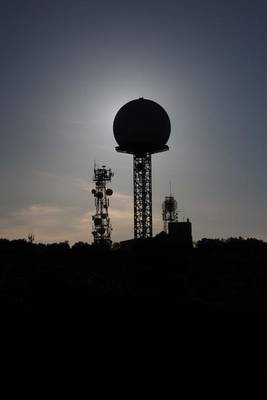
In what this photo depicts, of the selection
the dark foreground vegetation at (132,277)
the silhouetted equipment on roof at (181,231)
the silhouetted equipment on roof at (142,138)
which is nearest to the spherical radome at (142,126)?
the silhouetted equipment on roof at (142,138)

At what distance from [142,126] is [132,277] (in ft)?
75.9

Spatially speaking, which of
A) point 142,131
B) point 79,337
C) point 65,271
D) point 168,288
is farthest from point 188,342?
point 142,131

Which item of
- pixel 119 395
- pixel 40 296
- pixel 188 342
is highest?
pixel 40 296

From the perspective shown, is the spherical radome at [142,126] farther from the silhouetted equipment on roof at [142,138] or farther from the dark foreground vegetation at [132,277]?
the dark foreground vegetation at [132,277]

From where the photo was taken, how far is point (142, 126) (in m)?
46.7

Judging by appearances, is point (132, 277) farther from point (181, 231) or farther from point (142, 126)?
point (142, 126)

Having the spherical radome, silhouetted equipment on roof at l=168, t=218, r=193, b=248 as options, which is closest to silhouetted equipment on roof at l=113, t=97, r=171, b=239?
the spherical radome

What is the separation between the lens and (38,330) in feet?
56.4

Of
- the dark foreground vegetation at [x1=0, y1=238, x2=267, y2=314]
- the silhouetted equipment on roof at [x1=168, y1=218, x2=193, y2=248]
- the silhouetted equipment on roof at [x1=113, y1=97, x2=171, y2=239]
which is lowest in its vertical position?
the dark foreground vegetation at [x1=0, y1=238, x2=267, y2=314]

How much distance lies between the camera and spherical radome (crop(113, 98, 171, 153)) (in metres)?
46.7

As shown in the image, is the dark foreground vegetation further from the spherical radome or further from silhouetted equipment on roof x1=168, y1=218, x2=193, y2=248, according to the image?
the spherical radome

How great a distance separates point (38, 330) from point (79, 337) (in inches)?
59.8

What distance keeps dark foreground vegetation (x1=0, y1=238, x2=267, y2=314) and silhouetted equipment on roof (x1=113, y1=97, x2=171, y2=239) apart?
43.1 feet

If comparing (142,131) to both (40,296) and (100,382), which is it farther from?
(100,382)
